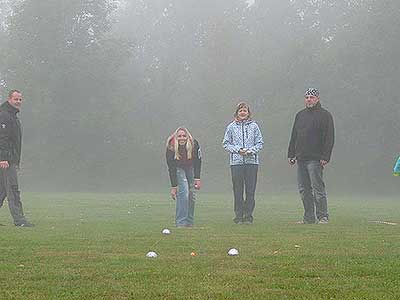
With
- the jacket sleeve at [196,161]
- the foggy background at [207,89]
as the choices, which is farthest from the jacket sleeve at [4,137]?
the foggy background at [207,89]

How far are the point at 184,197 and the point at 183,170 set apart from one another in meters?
0.49

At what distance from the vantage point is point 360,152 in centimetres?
4178

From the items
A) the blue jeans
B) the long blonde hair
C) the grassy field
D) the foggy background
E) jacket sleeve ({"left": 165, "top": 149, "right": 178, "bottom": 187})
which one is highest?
the foggy background

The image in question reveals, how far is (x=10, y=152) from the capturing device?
11883mm

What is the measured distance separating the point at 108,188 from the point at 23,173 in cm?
539

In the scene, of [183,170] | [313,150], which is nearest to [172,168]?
[183,170]

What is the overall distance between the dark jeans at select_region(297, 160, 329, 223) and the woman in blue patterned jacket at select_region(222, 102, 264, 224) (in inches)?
34.3

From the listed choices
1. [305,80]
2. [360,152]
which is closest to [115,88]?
[305,80]

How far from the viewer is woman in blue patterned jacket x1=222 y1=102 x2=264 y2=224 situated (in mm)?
12656

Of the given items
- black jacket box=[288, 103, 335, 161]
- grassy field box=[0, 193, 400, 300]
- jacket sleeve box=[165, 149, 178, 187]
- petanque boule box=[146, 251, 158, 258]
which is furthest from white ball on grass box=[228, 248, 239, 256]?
black jacket box=[288, 103, 335, 161]

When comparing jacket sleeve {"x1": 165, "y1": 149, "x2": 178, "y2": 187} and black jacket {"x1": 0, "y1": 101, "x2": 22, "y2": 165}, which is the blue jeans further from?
black jacket {"x1": 0, "y1": 101, "x2": 22, "y2": 165}

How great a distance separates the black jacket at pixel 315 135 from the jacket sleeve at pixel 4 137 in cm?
504

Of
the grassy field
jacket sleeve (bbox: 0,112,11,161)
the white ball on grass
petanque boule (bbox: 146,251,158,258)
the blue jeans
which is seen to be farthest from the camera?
the blue jeans

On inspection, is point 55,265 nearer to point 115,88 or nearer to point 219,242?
point 219,242
